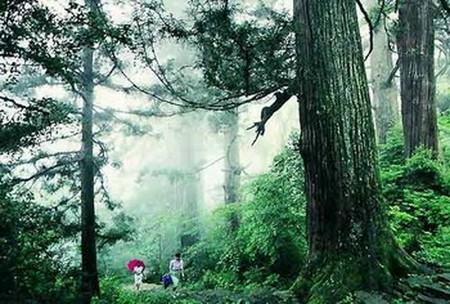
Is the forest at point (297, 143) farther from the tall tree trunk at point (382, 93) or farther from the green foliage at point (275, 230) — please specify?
the tall tree trunk at point (382, 93)

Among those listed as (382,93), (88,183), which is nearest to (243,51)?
(88,183)

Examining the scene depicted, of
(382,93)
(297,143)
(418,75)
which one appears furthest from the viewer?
(382,93)

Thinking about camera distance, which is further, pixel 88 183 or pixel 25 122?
pixel 88 183

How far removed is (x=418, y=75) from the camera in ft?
28.0

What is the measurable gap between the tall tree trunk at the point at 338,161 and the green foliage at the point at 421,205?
963mm

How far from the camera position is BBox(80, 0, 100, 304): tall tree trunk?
10773mm

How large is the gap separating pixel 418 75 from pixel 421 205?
101 inches

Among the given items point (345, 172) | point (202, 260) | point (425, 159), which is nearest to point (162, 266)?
point (202, 260)

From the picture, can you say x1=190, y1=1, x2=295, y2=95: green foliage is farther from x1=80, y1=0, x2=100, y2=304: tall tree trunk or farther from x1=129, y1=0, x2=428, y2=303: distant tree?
x1=80, y1=0, x2=100, y2=304: tall tree trunk

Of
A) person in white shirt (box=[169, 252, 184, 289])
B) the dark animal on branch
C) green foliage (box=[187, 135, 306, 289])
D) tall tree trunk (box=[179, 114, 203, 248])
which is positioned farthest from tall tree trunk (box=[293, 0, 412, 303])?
tall tree trunk (box=[179, 114, 203, 248])

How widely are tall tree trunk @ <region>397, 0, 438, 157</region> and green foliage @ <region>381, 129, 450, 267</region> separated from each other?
0.49 meters

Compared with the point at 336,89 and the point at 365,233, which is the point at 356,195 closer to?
the point at 365,233

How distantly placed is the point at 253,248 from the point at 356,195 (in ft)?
16.2

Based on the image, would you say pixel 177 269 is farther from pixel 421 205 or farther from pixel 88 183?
pixel 421 205
